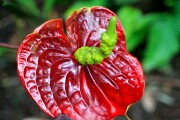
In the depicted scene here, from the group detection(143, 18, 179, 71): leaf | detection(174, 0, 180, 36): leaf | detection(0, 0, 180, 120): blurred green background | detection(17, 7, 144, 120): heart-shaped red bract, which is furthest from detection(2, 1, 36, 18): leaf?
detection(174, 0, 180, 36): leaf

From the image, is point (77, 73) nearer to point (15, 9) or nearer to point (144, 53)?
point (15, 9)

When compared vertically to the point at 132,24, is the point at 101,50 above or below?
above

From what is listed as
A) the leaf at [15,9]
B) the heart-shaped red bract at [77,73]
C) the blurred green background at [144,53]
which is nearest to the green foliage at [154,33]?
the blurred green background at [144,53]

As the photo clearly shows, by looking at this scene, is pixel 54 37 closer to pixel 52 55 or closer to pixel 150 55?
pixel 52 55

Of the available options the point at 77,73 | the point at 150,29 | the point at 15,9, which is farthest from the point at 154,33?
the point at 77,73

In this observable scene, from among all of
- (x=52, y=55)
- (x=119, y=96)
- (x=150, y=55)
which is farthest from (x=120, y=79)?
(x=150, y=55)

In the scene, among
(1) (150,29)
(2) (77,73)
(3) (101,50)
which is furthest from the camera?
(1) (150,29)

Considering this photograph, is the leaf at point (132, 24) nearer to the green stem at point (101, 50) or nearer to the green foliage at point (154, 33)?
the green foliage at point (154, 33)
